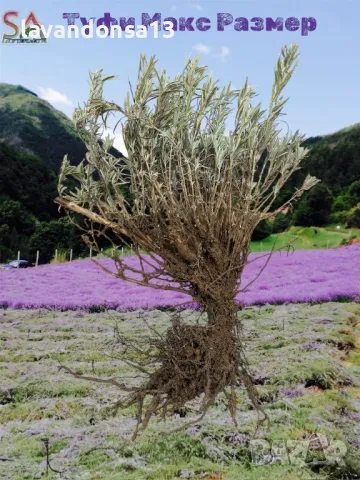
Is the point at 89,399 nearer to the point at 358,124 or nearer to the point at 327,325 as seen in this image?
the point at 327,325

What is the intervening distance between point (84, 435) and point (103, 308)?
834 centimetres

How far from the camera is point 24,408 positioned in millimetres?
8016

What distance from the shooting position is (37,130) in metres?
78.8

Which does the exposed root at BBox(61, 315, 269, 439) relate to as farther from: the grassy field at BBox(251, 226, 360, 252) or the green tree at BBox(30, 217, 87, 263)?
the green tree at BBox(30, 217, 87, 263)

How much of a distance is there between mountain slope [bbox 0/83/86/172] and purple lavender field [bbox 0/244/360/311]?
46253 millimetres

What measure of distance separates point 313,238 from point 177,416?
71.8 ft

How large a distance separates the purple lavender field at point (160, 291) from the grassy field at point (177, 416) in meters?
2.75

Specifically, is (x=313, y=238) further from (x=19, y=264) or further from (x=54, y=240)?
(x=19, y=264)

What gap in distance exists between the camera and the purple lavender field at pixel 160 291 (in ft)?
49.3

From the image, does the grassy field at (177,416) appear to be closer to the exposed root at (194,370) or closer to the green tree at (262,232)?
the exposed root at (194,370)

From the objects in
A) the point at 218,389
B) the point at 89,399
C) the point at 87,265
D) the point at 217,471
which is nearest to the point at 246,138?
the point at 218,389

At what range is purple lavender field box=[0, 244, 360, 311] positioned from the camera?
49.3 feet

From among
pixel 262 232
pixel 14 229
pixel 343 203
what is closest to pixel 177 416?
pixel 262 232

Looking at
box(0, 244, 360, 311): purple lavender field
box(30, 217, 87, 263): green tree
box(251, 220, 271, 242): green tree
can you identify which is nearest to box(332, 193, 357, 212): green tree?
box(251, 220, 271, 242): green tree
